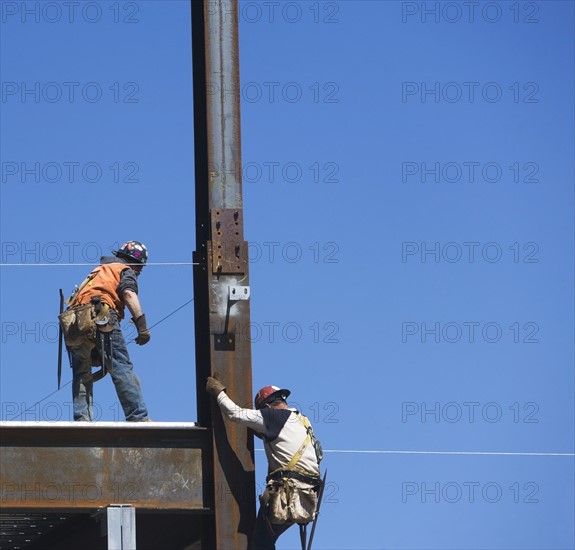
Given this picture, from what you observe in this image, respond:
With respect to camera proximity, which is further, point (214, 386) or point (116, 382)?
point (116, 382)

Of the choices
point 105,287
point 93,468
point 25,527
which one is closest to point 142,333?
point 105,287

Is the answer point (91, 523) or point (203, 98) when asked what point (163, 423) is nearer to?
point (91, 523)

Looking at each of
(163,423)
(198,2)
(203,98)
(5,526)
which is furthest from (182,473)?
(198,2)

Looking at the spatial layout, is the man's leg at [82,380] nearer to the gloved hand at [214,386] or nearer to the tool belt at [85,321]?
the tool belt at [85,321]

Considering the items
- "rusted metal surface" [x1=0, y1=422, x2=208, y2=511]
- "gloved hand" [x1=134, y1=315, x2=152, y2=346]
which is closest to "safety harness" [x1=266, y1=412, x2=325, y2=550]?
"rusted metal surface" [x1=0, y1=422, x2=208, y2=511]

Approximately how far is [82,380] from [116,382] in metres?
0.51

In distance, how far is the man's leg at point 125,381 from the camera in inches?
483

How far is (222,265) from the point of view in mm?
11891

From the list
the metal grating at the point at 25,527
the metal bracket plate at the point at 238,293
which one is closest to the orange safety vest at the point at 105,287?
the metal bracket plate at the point at 238,293

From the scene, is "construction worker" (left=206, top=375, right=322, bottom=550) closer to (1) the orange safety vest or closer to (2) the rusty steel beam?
(2) the rusty steel beam

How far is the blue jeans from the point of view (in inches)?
484

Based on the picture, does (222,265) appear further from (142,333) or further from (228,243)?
(142,333)

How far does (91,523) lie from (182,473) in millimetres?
1232

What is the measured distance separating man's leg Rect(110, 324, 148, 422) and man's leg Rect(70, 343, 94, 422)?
1.02 ft
